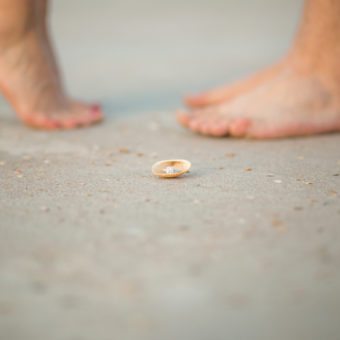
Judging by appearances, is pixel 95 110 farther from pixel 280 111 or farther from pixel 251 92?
pixel 280 111

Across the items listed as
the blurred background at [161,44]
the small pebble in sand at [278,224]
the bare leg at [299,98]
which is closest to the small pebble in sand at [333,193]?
the small pebble in sand at [278,224]

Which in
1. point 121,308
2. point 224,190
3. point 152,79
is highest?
point 152,79

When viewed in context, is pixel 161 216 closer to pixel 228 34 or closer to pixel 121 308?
pixel 121 308

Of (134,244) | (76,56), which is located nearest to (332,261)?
(134,244)

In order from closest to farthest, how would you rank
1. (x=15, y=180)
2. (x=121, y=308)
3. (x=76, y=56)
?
(x=121, y=308), (x=15, y=180), (x=76, y=56)

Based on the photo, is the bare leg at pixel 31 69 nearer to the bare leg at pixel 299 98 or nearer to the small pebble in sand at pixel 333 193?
the bare leg at pixel 299 98

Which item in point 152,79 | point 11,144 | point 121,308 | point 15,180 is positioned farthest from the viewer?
point 152,79
